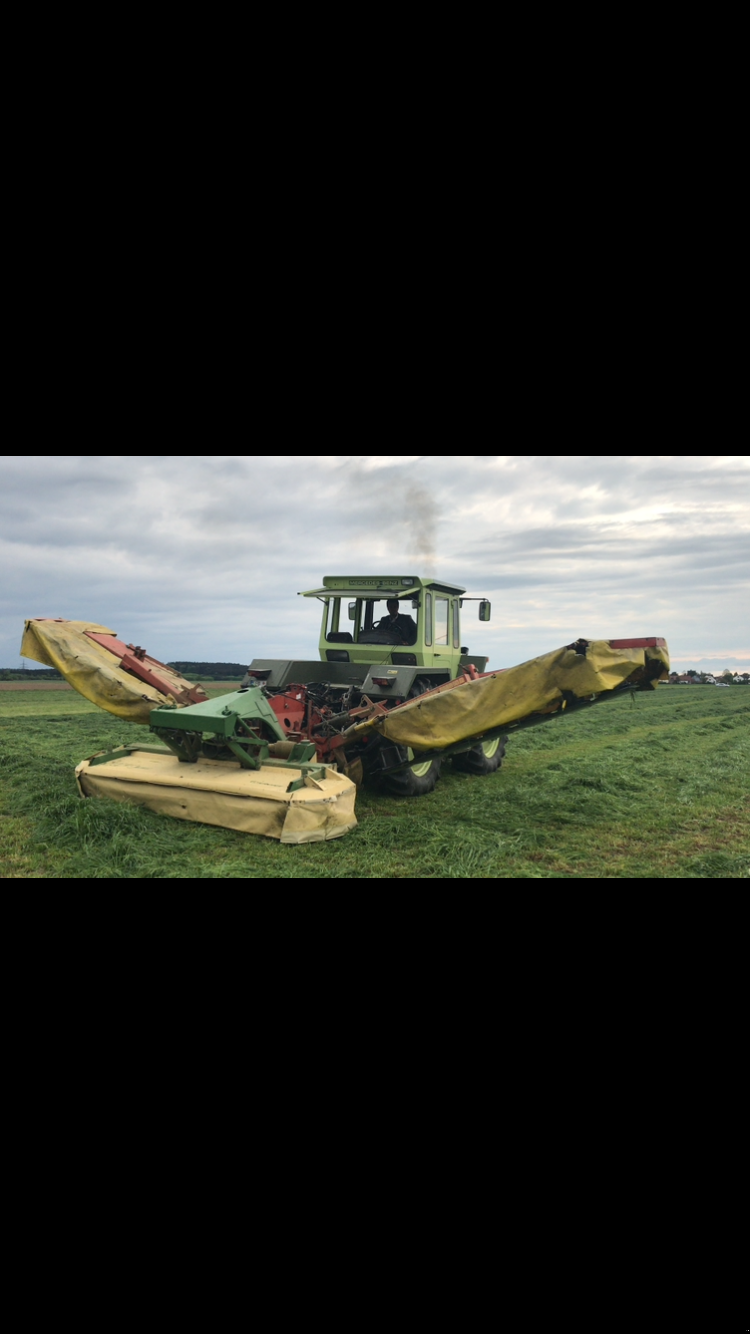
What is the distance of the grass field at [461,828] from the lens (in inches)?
212

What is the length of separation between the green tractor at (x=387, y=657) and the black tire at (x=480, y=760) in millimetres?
13

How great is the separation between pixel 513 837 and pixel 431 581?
131 inches

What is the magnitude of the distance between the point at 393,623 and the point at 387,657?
590 mm

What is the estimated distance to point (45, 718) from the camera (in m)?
12.9

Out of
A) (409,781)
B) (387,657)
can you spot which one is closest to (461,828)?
(409,781)

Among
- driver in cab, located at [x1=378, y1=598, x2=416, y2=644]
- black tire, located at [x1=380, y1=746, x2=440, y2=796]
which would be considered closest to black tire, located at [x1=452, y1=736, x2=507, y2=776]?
black tire, located at [x1=380, y1=746, x2=440, y2=796]

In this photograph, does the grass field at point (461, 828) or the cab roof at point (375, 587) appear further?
the cab roof at point (375, 587)

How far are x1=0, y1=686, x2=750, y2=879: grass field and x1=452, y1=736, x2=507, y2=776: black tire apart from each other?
0.20 meters

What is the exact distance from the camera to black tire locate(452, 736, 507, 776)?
9450 mm

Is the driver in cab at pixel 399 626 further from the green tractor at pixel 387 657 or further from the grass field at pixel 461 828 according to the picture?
the grass field at pixel 461 828

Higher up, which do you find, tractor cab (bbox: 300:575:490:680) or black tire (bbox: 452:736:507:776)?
tractor cab (bbox: 300:575:490:680)

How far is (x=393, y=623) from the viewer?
8938 mm

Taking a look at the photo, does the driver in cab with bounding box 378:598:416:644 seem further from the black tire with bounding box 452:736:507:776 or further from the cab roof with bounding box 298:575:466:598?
the black tire with bounding box 452:736:507:776

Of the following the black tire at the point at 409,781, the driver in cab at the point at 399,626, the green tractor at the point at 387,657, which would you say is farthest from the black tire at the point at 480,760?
the driver in cab at the point at 399,626
